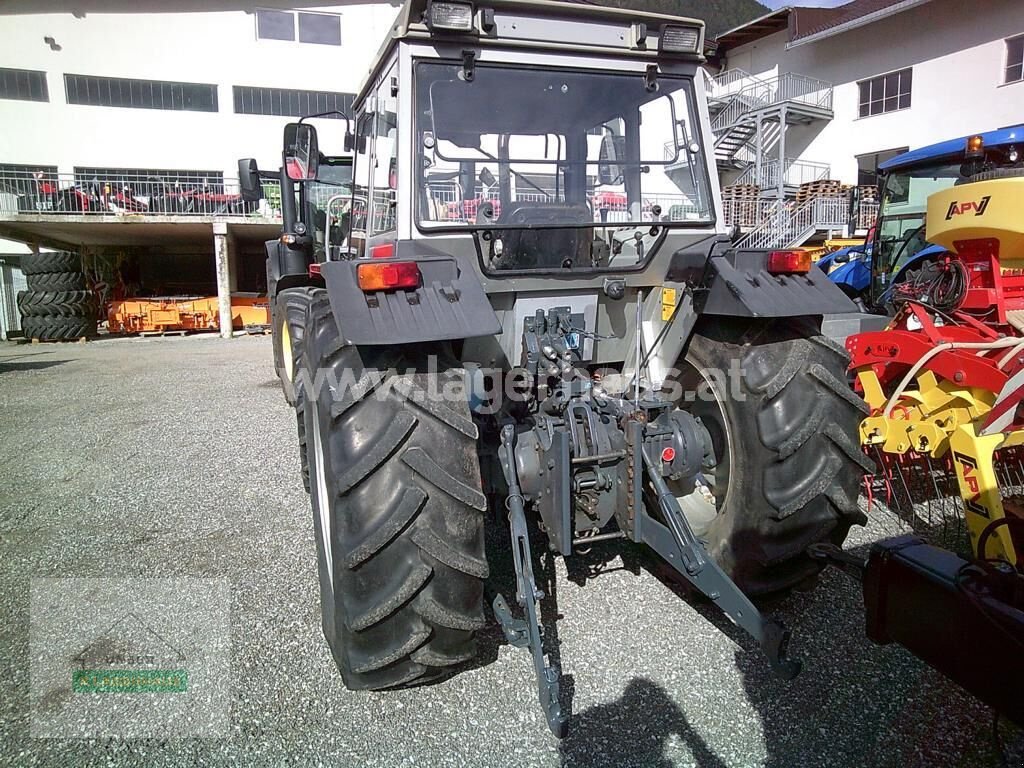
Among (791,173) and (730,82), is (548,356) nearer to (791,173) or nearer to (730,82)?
(791,173)

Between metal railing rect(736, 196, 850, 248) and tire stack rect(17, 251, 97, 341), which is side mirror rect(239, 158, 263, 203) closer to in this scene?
tire stack rect(17, 251, 97, 341)

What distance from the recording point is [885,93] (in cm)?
2173

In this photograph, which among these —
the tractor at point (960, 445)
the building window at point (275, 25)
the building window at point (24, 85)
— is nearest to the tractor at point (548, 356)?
the tractor at point (960, 445)

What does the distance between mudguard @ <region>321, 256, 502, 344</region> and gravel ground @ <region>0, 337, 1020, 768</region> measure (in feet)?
4.32

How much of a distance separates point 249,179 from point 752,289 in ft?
14.9

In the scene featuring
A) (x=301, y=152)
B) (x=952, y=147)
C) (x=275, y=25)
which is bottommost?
(x=301, y=152)

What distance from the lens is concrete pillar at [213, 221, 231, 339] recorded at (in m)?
16.2

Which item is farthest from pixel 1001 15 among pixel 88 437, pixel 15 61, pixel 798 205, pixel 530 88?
pixel 15 61

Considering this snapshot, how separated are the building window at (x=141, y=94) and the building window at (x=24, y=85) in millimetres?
789

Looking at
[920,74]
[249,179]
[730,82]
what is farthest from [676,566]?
[730,82]

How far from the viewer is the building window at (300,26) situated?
22859 millimetres

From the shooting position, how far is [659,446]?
8.41 ft

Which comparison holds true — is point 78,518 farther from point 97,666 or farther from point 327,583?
point 327,583

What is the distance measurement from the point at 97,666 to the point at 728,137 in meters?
25.6
